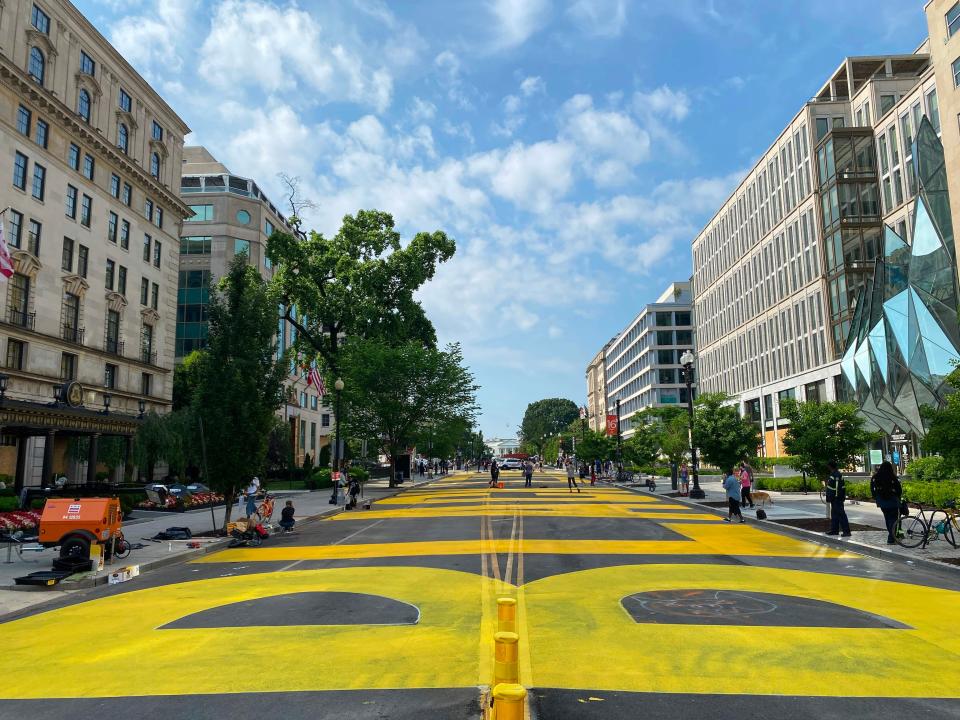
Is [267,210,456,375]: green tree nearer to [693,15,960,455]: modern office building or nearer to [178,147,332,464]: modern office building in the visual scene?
[178,147,332,464]: modern office building

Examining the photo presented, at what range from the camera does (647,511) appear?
26.0 m

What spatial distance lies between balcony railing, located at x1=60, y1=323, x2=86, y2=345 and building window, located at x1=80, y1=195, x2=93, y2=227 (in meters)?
6.28

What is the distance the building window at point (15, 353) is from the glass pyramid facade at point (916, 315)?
49.2 metres

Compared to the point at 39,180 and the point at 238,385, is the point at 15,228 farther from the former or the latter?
the point at 238,385

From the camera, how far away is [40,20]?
36156 millimetres

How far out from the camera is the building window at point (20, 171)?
3411 centimetres

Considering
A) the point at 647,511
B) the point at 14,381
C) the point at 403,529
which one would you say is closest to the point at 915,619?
the point at 403,529

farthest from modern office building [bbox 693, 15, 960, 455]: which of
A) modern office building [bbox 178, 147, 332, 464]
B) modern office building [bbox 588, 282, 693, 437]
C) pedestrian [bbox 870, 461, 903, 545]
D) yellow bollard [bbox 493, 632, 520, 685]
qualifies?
yellow bollard [bbox 493, 632, 520, 685]

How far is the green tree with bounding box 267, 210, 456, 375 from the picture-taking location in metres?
50.2

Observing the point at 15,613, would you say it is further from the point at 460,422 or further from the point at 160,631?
the point at 460,422

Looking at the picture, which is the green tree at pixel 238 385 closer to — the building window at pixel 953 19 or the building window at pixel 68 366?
the building window at pixel 68 366

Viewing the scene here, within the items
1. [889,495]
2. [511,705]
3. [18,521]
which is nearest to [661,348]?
[889,495]

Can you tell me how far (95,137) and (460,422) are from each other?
29.5m

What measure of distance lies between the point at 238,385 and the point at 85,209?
27.8m
